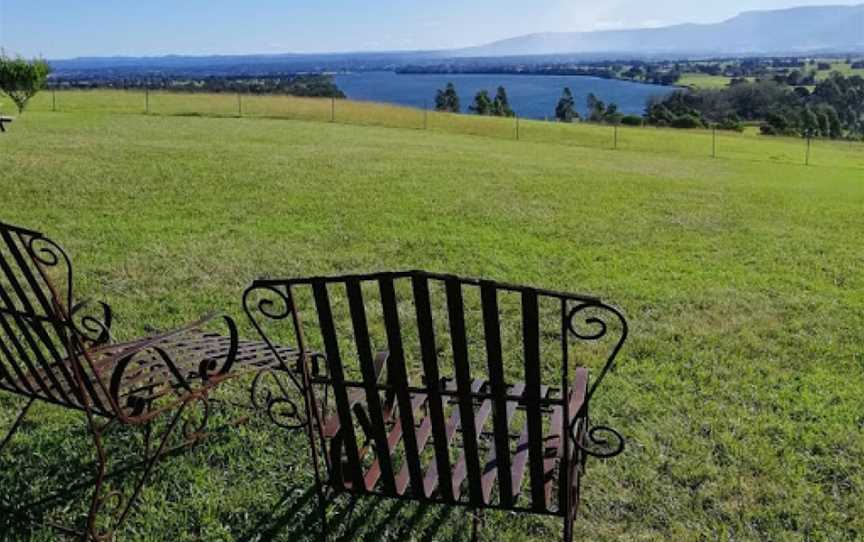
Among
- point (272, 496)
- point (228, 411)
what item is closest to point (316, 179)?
point (228, 411)

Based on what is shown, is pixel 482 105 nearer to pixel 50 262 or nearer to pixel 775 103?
pixel 775 103

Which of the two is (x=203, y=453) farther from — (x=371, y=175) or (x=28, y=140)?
(x=28, y=140)

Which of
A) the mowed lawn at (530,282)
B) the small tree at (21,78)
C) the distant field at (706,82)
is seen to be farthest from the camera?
the distant field at (706,82)

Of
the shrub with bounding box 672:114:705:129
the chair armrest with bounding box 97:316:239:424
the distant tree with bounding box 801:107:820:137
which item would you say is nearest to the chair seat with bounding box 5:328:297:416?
the chair armrest with bounding box 97:316:239:424

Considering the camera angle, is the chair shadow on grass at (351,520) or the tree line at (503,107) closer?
the chair shadow on grass at (351,520)

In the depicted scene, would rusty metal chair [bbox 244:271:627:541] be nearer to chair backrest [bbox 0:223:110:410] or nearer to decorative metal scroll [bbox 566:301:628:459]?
decorative metal scroll [bbox 566:301:628:459]

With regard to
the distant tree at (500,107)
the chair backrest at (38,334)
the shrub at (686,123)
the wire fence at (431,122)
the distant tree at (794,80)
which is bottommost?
the distant tree at (794,80)

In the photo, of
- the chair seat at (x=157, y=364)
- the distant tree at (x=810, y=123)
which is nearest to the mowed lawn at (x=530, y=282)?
the chair seat at (x=157, y=364)

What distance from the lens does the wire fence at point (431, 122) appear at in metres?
26.0

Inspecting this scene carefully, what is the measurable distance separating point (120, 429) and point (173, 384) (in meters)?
0.64

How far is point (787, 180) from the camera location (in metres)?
17.0

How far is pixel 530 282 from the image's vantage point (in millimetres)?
6895

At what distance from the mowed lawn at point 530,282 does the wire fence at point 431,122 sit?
9.18 m

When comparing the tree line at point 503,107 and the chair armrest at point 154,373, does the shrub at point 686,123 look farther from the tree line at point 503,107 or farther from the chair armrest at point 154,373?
the chair armrest at point 154,373
